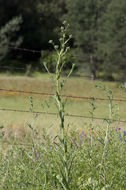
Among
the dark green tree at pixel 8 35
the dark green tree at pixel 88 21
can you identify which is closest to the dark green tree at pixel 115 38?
the dark green tree at pixel 88 21

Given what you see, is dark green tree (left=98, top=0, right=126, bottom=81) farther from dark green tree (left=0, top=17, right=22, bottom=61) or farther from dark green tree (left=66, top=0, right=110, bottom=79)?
dark green tree (left=0, top=17, right=22, bottom=61)

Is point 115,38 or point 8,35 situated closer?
point 115,38

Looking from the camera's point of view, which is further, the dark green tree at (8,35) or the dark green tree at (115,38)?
the dark green tree at (8,35)

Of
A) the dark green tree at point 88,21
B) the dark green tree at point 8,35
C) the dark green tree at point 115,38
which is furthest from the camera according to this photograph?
the dark green tree at point 88,21

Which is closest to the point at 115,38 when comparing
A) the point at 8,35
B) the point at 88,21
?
the point at 88,21

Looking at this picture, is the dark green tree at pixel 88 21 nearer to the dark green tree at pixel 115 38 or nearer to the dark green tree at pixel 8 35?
the dark green tree at pixel 115 38

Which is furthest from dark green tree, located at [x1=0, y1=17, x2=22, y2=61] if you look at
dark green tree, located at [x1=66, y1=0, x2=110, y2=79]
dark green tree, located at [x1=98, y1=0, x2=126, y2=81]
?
dark green tree, located at [x1=98, y1=0, x2=126, y2=81]

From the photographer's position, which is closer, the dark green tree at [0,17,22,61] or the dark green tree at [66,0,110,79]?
the dark green tree at [0,17,22,61]

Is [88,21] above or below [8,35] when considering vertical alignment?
above

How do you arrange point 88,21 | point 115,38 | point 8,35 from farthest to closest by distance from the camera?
1. point 8,35
2. point 88,21
3. point 115,38

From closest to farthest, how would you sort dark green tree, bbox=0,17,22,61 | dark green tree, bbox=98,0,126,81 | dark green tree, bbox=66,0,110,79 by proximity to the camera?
dark green tree, bbox=98,0,126,81 < dark green tree, bbox=0,17,22,61 < dark green tree, bbox=66,0,110,79

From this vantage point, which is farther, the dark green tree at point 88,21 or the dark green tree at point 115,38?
the dark green tree at point 88,21

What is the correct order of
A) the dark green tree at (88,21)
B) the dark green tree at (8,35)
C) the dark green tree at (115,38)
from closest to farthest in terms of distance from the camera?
the dark green tree at (115,38) < the dark green tree at (8,35) < the dark green tree at (88,21)

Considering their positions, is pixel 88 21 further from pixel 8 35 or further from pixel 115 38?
pixel 8 35
